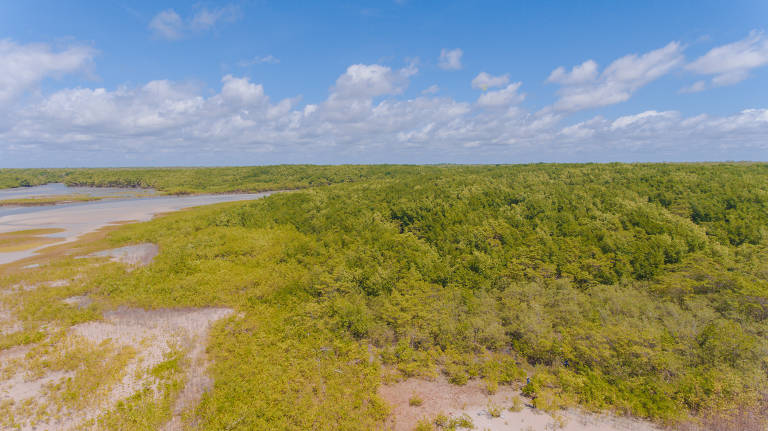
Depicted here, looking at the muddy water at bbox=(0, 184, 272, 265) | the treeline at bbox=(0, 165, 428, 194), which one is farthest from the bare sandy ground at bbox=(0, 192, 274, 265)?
the treeline at bbox=(0, 165, 428, 194)

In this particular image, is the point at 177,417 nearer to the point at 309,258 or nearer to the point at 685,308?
the point at 309,258

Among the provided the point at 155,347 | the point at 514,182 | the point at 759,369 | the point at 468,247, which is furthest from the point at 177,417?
the point at 514,182

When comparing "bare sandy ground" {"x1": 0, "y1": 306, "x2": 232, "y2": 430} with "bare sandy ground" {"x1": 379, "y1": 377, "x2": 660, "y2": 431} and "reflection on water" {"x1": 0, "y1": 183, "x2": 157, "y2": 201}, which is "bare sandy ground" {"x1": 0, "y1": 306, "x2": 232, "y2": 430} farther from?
"reflection on water" {"x1": 0, "y1": 183, "x2": 157, "y2": 201}

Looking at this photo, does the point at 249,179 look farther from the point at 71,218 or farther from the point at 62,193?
the point at 71,218

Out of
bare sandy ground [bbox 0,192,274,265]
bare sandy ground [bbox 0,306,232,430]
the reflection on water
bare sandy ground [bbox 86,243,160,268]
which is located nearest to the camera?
bare sandy ground [bbox 0,306,232,430]

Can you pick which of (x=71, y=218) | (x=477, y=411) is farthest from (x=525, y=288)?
(x=71, y=218)
